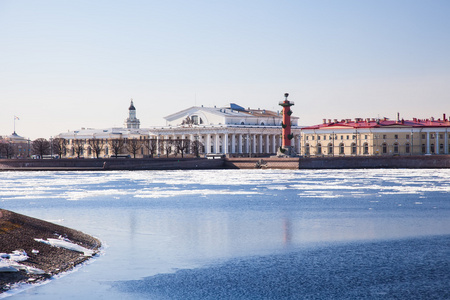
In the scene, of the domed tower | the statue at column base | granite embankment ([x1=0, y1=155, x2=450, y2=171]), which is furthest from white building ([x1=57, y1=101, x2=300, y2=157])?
the domed tower

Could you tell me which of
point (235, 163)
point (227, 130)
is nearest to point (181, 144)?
point (227, 130)

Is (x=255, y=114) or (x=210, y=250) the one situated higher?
(x=255, y=114)

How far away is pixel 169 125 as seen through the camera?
92.9 meters

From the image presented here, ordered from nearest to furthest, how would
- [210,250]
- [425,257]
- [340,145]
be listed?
[425,257] < [210,250] < [340,145]

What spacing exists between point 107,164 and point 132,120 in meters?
63.2

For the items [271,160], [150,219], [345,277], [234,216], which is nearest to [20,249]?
[345,277]

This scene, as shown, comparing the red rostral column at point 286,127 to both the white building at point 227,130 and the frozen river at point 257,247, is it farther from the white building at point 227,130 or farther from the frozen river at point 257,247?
the frozen river at point 257,247

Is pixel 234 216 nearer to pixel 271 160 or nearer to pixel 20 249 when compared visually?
pixel 20 249

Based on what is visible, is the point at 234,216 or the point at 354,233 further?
the point at 234,216

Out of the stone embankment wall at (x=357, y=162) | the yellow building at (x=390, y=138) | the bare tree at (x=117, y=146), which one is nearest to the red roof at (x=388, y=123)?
the yellow building at (x=390, y=138)

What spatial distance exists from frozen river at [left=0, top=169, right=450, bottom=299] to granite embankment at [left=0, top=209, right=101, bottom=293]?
386 millimetres

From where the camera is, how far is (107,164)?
60156mm

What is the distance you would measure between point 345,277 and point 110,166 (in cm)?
4961

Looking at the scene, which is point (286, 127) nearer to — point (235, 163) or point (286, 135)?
point (286, 135)
